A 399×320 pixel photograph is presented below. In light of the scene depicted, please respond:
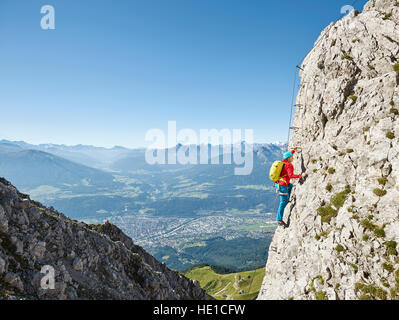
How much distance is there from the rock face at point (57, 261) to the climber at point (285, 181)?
21470 millimetres

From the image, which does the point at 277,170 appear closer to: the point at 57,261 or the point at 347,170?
the point at 347,170

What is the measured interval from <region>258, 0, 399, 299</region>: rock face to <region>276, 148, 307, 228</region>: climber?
1.01m

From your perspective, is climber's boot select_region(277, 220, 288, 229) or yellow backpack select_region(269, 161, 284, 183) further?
climber's boot select_region(277, 220, 288, 229)

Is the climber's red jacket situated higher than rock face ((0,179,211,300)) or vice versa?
the climber's red jacket

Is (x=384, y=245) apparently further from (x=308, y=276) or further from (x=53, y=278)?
(x=53, y=278)

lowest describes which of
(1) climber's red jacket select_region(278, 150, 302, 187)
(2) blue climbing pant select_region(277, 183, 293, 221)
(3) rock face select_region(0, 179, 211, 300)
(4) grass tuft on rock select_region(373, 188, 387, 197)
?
(3) rock face select_region(0, 179, 211, 300)

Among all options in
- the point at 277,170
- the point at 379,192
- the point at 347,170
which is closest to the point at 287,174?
the point at 277,170

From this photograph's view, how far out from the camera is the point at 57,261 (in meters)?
21.3

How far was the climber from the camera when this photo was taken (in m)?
25.0

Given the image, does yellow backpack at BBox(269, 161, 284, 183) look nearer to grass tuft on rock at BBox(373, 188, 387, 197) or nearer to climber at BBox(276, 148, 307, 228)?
climber at BBox(276, 148, 307, 228)

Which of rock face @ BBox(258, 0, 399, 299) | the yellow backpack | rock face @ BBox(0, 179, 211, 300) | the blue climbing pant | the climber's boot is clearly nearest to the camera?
rock face @ BBox(258, 0, 399, 299)

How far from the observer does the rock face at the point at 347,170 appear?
1641cm

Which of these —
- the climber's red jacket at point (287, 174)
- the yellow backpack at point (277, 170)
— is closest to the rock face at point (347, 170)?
the climber's red jacket at point (287, 174)

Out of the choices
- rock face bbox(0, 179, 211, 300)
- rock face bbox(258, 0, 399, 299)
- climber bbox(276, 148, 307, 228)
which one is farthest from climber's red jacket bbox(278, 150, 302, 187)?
rock face bbox(0, 179, 211, 300)
